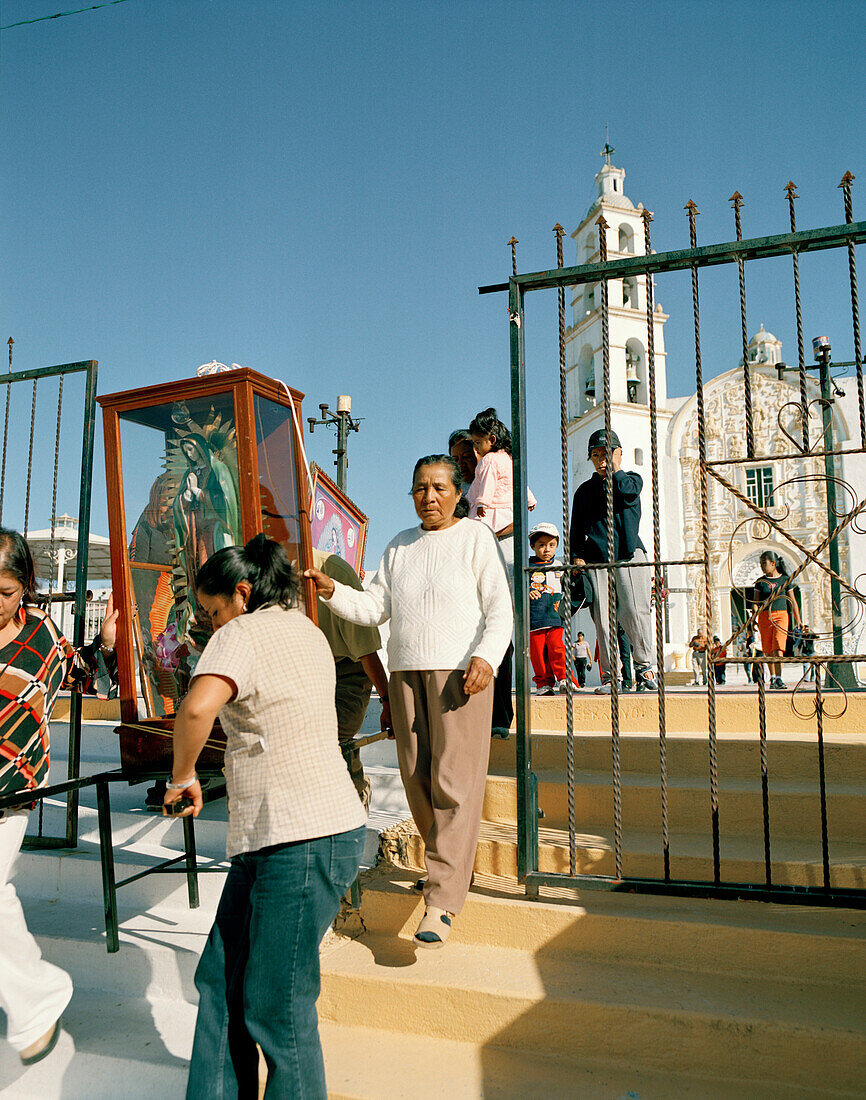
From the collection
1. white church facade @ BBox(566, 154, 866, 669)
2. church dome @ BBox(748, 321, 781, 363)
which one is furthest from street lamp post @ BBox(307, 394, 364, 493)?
church dome @ BBox(748, 321, 781, 363)

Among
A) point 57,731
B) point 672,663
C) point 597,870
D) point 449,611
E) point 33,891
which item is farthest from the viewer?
point 672,663

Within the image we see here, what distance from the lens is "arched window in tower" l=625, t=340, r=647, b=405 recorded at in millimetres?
26578

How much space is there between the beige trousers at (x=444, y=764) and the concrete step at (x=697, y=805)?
35.9 inches

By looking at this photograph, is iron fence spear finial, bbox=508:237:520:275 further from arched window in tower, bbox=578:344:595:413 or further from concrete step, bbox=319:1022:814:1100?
arched window in tower, bbox=578:344:595:413

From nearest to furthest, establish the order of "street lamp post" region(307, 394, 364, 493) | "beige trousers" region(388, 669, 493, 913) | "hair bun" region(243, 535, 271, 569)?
"hair bun" region(243, 535, 271, 569) < "beige trousers" region(388, 669, 493, 913) < "street lamp post" region(307, 394, 364, 493)

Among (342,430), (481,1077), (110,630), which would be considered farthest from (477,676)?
(342,430)

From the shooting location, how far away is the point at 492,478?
474 centimetres

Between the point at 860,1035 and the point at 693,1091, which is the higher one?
the point at 860,1035

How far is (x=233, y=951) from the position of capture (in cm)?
218

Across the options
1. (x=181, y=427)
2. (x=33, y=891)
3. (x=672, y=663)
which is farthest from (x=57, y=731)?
(x=672, y=663)

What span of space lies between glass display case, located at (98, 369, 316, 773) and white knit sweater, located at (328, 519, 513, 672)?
2.07 feet

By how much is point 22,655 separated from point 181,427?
4.25ft

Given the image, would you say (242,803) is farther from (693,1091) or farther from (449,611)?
(693,1091)

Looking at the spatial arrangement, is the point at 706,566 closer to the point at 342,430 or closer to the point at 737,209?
the point at 737,209
